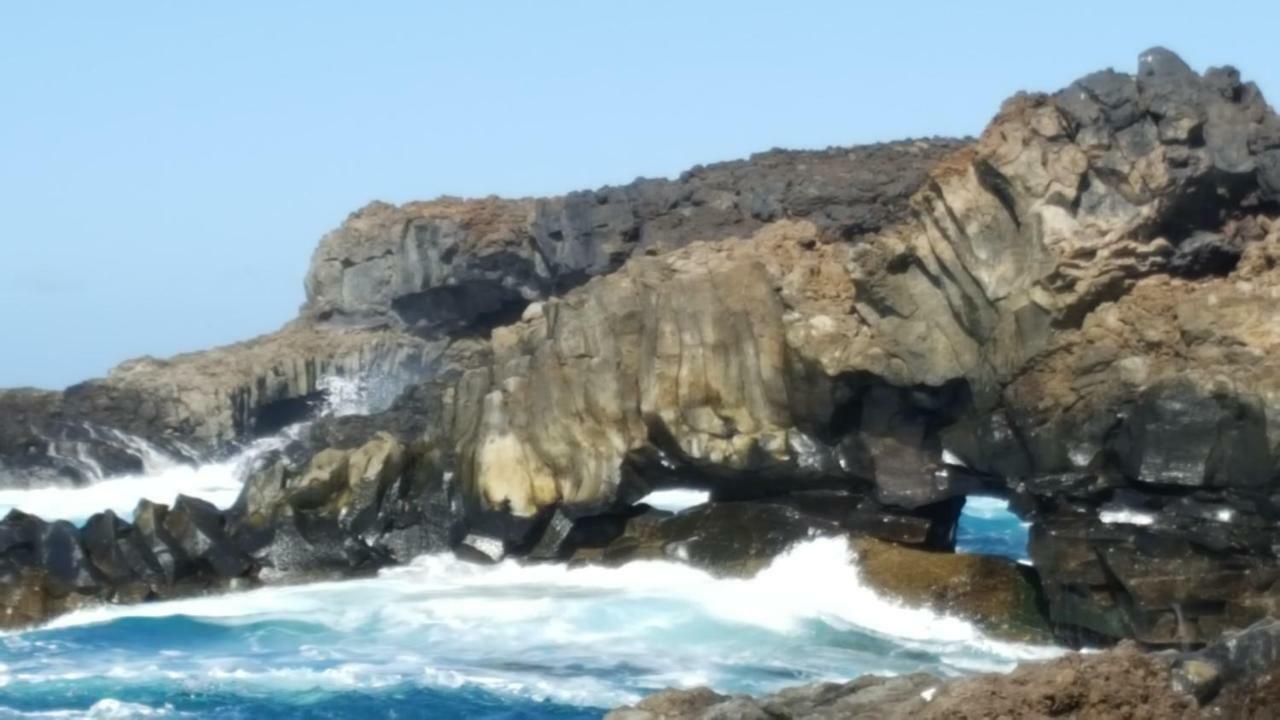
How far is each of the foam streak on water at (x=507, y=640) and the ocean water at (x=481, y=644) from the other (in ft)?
0.10

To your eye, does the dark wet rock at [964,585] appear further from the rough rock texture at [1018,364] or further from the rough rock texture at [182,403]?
the rough rock texture at [182,403]

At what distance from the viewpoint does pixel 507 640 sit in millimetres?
18547

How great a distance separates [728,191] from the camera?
35.5 metres

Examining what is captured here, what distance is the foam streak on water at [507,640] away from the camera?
16594mm

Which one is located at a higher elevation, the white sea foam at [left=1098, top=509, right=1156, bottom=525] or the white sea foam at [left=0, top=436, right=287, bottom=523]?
the white sea foam at [left=1098, top=509, right=1156, bottom=525]

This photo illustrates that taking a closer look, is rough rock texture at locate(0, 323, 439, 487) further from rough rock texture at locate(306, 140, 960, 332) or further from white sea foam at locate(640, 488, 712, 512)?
white sea foam at locate(640, 488, 712, 512)

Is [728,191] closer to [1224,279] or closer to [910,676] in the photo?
[1224,279]

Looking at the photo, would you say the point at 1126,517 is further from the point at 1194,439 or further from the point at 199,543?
the point at 199,543

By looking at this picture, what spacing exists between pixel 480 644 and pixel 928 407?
5.32 meters

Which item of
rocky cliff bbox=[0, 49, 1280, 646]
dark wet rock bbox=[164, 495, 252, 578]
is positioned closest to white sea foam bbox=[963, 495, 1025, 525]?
rocky cliff bbox=[0, 49, 1280, 646]

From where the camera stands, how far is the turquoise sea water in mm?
16219

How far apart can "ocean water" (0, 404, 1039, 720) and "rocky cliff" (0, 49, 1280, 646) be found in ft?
2.20

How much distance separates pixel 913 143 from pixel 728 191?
5727 millimetres

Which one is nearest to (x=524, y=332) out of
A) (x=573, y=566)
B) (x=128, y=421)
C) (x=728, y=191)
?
(x=573, y=566)
